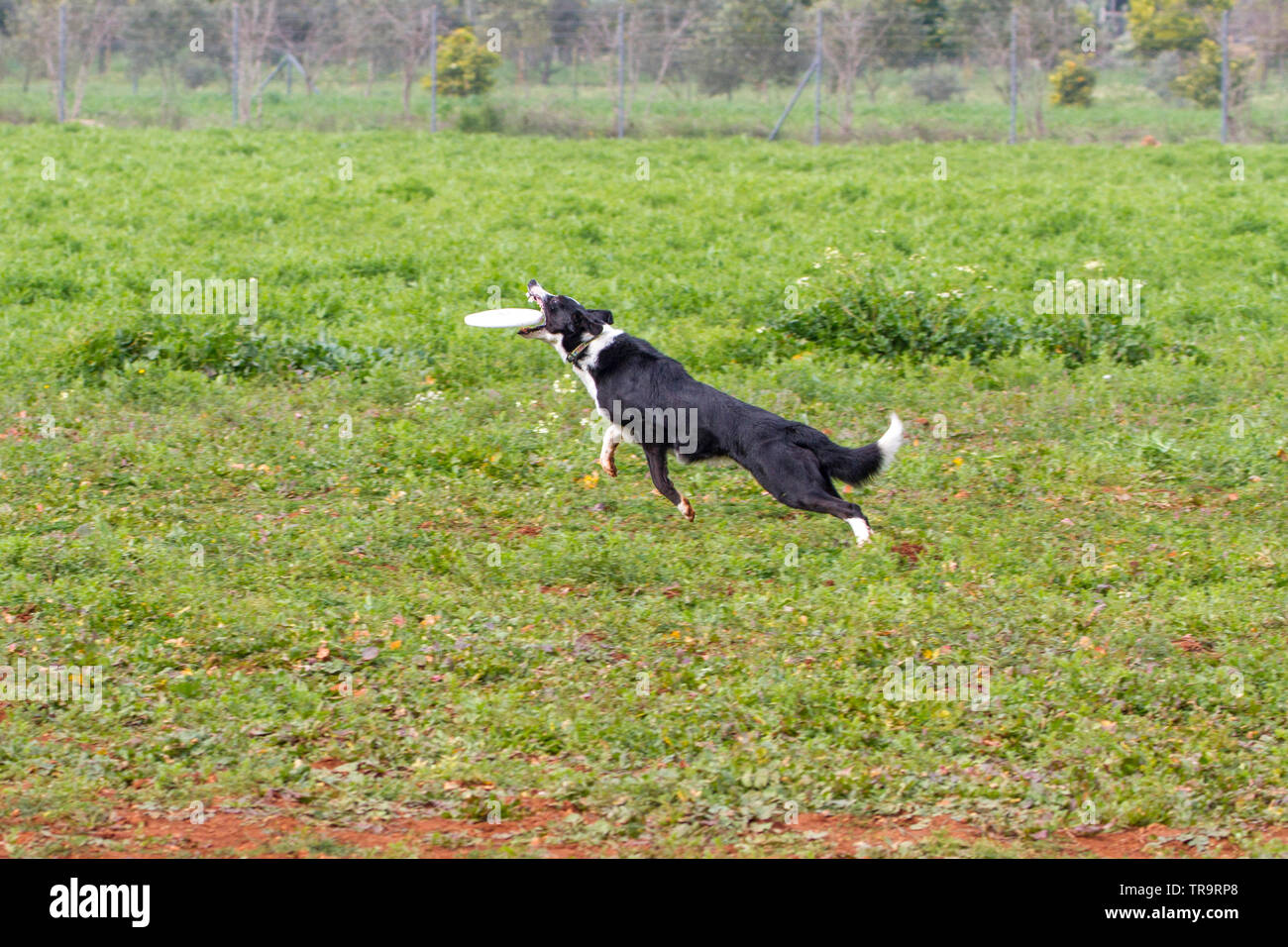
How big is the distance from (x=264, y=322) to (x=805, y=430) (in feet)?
18.9

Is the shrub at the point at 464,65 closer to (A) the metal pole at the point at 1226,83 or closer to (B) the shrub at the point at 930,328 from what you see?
(A) the metal pole at the point at 1226,83

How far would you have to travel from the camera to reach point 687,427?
23.6 feet

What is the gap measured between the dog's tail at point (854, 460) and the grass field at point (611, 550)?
0.39 meters

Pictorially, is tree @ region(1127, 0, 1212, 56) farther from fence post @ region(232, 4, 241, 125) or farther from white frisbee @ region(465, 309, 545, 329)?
white frisbee @ region(465, 309, 545, 329)

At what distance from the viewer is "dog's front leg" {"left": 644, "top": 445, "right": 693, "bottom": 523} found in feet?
24.1

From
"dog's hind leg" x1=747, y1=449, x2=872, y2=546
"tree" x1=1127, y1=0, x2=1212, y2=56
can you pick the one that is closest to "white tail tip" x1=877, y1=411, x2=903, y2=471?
"dog's hind leg" x1=747, y1=449, x2=872, y2=546

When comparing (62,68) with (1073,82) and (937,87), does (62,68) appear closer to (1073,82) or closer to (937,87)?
(937,87)

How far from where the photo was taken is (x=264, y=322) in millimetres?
10969

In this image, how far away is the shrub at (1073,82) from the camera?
26.7 metres

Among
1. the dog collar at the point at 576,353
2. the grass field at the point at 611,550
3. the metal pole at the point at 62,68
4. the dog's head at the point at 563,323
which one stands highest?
the metal pole at the point at 62,68

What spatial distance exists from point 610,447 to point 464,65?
59.7 feet

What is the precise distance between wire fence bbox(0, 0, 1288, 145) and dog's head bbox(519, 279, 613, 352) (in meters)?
15.0

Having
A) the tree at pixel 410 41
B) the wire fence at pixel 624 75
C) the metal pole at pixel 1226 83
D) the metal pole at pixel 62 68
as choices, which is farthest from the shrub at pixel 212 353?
the metal pole at pixel 1226 83

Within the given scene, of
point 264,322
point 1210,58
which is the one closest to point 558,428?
point 264,322
